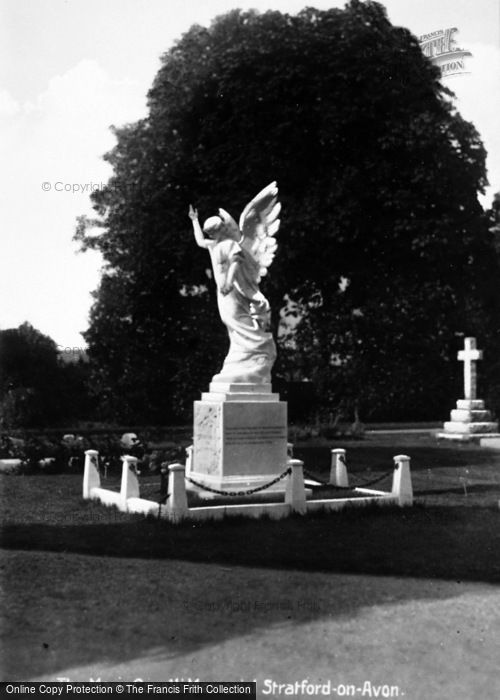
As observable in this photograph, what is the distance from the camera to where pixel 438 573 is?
8.20m

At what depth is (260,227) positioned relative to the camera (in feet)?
43.7

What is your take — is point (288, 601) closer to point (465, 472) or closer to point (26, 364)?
point (465, 472)

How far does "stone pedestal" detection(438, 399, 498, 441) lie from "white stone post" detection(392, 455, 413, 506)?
12.1 metres

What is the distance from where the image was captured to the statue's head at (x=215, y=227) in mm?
12859

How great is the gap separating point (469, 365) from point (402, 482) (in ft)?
45.4

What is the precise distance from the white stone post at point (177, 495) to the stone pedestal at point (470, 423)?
14624 millimetres

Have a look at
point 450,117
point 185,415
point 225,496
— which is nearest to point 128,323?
point 185,415

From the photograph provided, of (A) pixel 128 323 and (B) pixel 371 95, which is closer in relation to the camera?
(B) pixel 371 95

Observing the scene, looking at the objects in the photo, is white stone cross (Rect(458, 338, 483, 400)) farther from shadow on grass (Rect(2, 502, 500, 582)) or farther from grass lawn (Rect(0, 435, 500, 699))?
shadow on grass (Rect(2, 502, 500, 582))

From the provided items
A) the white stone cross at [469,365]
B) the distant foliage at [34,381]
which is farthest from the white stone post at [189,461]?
the white stone cross at [469,365]

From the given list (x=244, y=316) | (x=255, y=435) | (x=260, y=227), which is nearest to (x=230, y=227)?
(x=260, y=227)

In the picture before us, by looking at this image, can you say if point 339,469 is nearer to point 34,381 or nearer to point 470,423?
point 34,381

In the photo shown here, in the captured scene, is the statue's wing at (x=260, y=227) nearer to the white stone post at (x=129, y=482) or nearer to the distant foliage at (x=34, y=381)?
the white stone post at (x=129, y=482)

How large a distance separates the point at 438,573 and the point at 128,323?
14.5 m
